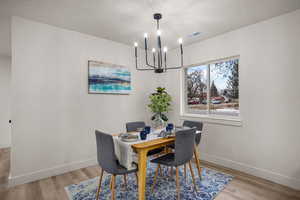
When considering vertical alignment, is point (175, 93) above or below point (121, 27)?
below

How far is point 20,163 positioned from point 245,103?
12.5ft

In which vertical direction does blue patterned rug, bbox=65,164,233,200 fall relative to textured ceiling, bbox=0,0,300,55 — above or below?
below

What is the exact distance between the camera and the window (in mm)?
3057

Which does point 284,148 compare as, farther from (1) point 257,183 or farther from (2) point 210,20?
(2) point 210,20

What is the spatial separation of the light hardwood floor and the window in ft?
3.97

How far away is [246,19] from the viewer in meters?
2.45

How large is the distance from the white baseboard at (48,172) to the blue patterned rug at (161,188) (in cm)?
59

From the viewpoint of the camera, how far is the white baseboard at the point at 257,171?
2207 millimetres

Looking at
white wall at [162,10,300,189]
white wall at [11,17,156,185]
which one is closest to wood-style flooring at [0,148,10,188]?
white wall at [11,17,156,185]

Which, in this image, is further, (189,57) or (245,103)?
(189,57)

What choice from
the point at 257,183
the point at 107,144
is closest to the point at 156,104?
the point at 107,144

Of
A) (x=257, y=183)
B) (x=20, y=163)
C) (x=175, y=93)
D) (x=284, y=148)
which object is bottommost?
(x=257, y=183)

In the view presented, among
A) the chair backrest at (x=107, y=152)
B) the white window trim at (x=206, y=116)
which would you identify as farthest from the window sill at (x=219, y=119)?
the chair backrest at (x=107, y=152)

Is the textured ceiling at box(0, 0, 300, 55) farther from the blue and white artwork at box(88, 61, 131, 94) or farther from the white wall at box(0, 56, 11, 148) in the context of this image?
the white wall at box(0, 56, 11, 148)
